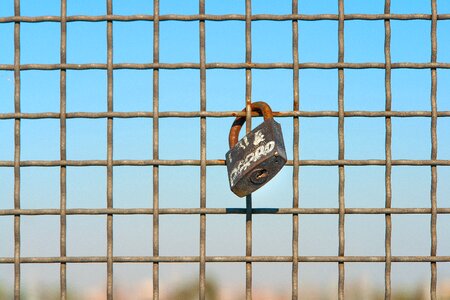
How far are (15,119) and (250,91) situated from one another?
1051mm

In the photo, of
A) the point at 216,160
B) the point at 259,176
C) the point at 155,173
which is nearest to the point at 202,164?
the point at 216,160

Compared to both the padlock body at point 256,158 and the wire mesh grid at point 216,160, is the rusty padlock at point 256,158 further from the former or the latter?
the wire mesh grid at point 216,160

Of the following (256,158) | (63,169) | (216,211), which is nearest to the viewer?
(256,158)

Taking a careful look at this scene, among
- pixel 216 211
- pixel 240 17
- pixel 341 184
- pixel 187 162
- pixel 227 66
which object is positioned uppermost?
pixel 240 17

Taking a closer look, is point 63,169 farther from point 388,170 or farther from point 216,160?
point 388,170

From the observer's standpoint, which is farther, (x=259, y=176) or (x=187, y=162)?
(x=187, y=162)

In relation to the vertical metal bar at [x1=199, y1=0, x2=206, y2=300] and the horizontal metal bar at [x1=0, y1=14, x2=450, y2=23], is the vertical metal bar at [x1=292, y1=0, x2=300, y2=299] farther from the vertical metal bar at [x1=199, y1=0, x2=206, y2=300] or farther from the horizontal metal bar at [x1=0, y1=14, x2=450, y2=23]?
the vertical metal bar at [x1=199, y1=0, x2=206, y2=300]

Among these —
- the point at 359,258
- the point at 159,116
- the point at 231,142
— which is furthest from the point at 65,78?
the point at 359,258

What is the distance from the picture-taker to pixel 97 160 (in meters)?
3.55

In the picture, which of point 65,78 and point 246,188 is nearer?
point 246,188

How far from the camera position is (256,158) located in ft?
10.5

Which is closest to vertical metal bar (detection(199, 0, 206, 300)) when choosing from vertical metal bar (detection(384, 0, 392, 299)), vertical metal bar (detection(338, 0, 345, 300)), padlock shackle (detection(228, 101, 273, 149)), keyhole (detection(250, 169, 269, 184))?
padlock shackle (detection(228, 101, 273, 149))

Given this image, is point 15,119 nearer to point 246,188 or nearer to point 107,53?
point 107,53

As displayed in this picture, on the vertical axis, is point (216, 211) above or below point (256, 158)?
below
